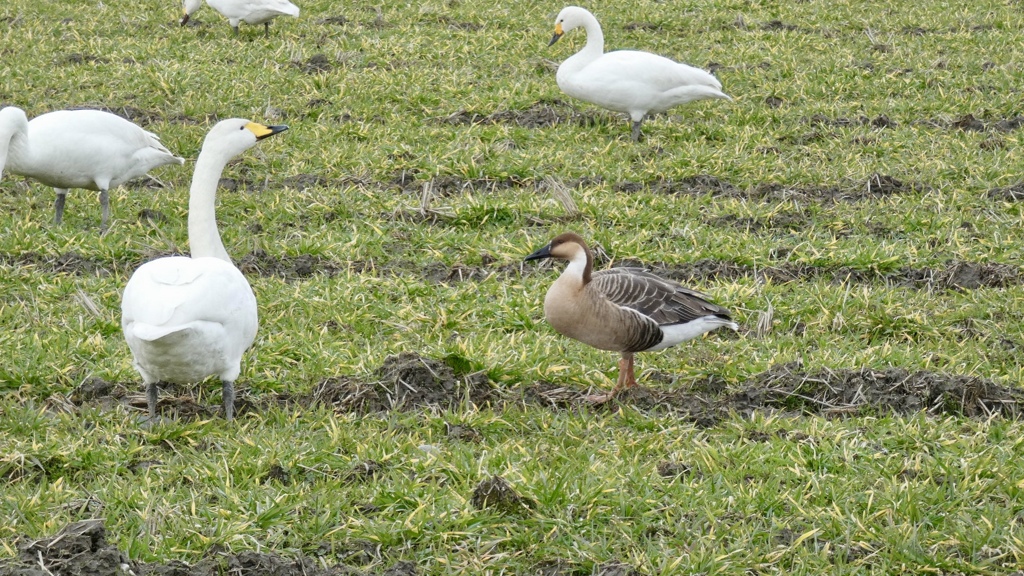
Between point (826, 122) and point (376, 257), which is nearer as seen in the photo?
point (376, 257)

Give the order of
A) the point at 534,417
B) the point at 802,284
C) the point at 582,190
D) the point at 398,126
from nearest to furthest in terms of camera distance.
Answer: the point at 534,417 → the point at 802,284 → the point at 582,190 → the point at 398,126

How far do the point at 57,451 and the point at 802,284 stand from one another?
449 centimetres

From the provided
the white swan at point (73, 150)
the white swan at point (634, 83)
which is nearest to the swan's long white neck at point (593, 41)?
the white swan at point (634, 83)

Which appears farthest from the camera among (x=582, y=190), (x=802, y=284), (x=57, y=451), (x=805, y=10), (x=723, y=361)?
(x=805, y=10)

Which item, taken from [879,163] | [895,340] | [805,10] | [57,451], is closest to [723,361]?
[895,340]

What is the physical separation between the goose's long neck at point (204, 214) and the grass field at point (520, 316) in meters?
0.59

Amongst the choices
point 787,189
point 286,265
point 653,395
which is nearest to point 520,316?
point 653,395

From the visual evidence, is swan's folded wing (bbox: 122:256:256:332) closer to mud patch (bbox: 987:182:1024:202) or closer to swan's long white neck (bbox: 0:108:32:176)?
swan's long white neck (bbox: 0:108:32:176)

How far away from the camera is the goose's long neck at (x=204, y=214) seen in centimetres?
602

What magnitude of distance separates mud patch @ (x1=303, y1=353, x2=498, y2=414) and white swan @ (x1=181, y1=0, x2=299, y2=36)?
8.32 meters

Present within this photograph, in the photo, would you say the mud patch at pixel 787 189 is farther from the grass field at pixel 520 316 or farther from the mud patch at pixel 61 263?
the mud patch at pixel 61 263

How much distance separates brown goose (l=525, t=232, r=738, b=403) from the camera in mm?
5730

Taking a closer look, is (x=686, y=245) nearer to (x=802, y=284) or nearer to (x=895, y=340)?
(x=802, y=284)

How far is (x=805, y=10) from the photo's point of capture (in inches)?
581
